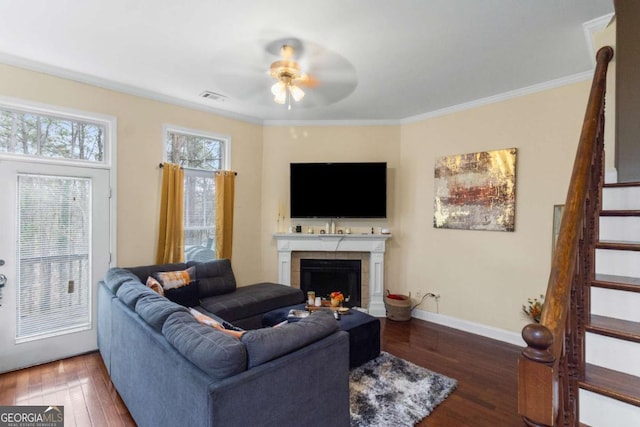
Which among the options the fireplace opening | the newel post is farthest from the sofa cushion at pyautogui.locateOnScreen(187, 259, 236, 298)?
the newel post

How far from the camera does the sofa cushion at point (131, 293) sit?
231 centimetres

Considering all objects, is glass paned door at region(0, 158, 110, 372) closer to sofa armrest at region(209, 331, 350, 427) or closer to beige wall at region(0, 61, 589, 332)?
beige wall at region(0, 61, 589, 332)

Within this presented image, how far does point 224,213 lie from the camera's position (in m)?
4.24

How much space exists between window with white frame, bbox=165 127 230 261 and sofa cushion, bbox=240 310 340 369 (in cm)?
277

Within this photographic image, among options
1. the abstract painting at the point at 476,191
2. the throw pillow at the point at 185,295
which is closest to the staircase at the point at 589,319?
the abstract painting at the point at 476,191

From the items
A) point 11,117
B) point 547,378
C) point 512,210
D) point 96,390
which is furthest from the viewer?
point 512,210

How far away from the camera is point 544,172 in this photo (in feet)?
10.8

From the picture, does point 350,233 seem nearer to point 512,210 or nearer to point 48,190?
point 512,210

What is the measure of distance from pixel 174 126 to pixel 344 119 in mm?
2371

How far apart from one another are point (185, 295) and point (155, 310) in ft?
4.64

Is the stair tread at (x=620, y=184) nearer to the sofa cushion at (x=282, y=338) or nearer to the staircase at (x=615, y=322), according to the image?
the staircase at (x=615, y=322)

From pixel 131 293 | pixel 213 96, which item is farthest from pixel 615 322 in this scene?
pixel 213 96

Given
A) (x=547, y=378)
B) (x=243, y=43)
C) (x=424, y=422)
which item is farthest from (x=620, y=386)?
(x=243, y=43)

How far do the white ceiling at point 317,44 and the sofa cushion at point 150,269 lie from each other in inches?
80.9
